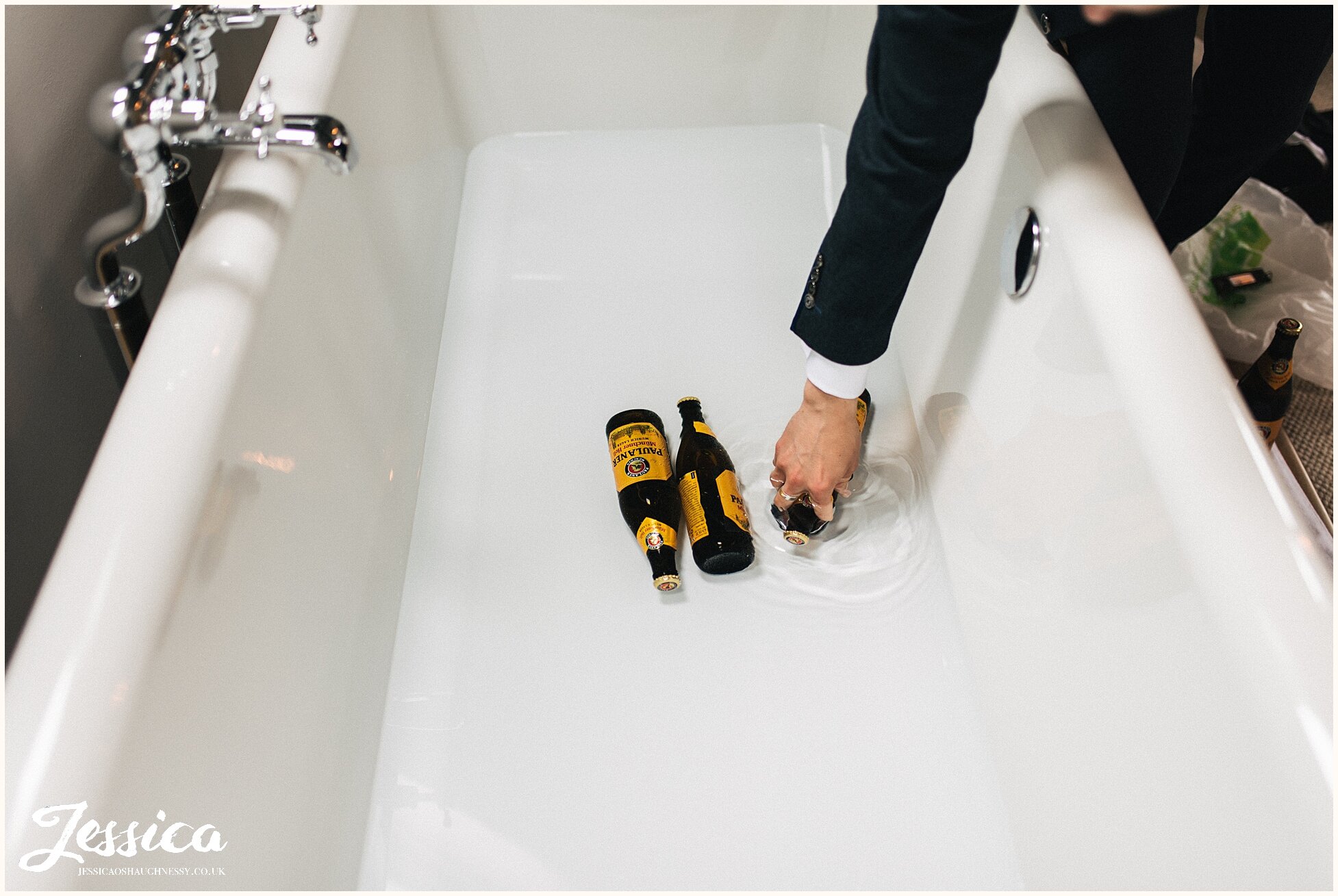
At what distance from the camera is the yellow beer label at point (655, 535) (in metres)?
1.04

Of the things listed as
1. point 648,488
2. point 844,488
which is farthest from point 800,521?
point 648,488

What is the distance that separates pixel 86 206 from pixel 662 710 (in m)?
0.83

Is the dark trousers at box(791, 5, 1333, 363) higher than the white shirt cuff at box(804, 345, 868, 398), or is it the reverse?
the dark trousers at box(791, 5, 1333, 363)

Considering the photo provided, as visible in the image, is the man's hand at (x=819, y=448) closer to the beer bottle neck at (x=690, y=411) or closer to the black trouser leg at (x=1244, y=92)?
the beer bottle neck at (x=690, y=411)

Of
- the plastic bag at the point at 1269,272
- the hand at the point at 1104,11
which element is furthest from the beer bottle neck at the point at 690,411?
the plastic bag at the point at 1269,272

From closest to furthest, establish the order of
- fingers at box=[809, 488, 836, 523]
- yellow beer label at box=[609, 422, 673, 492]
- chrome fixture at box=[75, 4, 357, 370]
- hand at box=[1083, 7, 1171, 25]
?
hand at box=[1083, 7, 1171, 25] → chrome fixture at box=[75, 4, 357, 370] → fingers at box=[809, 488, 836, 523] → yellow beer label at box=[609, 422, 673, 492]

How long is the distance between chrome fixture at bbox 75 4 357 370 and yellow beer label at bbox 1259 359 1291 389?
3.63 feet

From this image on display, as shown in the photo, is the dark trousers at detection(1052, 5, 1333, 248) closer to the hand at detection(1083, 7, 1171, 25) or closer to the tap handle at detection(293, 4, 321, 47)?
the hand at detection(1083, 7, 1171, 25)

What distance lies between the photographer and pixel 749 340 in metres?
1.30

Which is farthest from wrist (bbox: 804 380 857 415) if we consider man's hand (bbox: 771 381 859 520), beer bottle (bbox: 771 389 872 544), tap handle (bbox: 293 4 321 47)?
tap handle (bbox: 293 4 321 47)

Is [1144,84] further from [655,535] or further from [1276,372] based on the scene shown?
[655,535]

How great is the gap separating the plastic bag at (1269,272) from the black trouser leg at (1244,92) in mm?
336

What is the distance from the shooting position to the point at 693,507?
1.06 metres

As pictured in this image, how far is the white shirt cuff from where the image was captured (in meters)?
0.86
